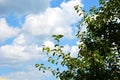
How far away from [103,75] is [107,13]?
425cm

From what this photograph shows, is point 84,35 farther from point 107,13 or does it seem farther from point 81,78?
point 81,78

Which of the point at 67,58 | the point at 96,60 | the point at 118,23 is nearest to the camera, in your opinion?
the point at 96,60

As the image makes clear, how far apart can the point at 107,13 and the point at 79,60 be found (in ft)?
13.1

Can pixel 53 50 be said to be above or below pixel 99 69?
above

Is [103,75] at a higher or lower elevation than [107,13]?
lower

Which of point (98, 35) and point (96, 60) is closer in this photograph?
point (96, 60)

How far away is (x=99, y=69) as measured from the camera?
19.8m

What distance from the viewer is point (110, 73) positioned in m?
19.9

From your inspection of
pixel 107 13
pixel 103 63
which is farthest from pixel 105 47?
pixel 107 13

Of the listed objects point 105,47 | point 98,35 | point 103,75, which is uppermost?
point 98,35

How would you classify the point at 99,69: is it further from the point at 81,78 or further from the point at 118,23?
the point at 118,23

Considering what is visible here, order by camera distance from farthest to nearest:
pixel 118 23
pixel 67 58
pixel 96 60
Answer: pixel 118 23 < pixel 67 58 < pixel 96 60

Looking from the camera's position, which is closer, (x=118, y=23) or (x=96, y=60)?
(x=96, y=60)

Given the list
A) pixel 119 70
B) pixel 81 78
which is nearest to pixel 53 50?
pixel 81 78
